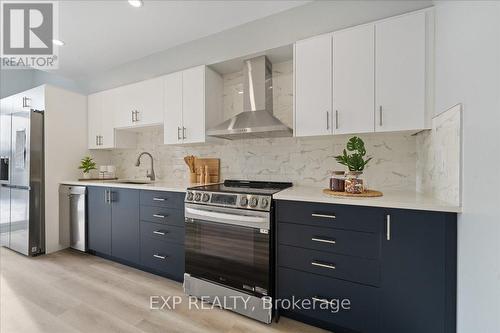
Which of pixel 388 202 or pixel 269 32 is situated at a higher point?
pixel 269 32

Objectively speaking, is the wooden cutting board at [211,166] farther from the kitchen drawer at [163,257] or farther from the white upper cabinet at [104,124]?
the white upper cabinet at [104,124]

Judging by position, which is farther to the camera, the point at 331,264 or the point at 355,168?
the point at 355,168

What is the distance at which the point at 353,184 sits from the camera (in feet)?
5.27

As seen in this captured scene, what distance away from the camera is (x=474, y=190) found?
995mm

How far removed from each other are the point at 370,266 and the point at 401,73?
1314 mm

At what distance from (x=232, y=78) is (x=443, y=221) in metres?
2.28

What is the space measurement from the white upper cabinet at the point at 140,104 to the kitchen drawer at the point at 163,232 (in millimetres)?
1199

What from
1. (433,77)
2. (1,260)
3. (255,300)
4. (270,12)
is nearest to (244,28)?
(270,12)

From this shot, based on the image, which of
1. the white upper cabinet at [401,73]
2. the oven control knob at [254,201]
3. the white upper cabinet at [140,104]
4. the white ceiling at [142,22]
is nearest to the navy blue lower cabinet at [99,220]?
the white upper cabinet at [140,104]

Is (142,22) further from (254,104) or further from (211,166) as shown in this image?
(211,166)

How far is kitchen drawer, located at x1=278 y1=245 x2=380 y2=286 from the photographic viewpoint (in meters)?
1.35

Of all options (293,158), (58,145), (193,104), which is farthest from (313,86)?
(58,145)

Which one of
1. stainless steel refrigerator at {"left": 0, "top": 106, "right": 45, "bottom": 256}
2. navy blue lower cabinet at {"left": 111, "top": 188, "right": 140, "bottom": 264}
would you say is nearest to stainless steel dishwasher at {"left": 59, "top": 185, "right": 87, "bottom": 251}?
stainless steel refrigerator at {"left": 0, "top": 106, "right": 45, "bottom": 256}

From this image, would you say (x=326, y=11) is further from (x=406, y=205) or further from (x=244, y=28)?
(x=406, y=205)
